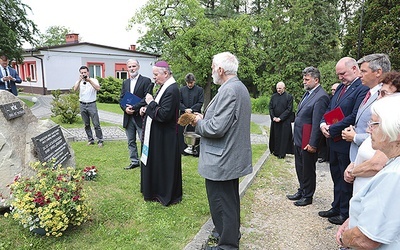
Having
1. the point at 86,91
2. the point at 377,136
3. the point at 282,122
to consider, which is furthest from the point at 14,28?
the point at 377,136

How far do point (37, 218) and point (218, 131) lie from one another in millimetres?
2139

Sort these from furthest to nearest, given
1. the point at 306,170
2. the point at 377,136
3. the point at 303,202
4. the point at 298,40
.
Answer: the point at 298,40 < the point at 303,202 < the point at 306,170 < the point at 377,136

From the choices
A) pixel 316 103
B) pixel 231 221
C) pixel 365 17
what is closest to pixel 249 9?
pixel 365 17

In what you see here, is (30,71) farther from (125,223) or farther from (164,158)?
(125,223)

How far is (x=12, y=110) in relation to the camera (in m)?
4.22

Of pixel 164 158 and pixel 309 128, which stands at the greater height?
pixel 309 128

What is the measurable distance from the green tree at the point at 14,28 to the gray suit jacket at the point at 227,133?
55.4 feet

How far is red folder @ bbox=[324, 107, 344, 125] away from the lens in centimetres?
383

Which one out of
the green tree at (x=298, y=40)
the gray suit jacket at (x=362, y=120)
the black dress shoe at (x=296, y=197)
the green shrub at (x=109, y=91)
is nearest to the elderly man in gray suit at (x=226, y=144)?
the gray suit jacket at (x=362, y=120)

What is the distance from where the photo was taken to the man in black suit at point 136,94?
5.54m

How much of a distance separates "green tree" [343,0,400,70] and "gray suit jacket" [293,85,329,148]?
1029 centimetres

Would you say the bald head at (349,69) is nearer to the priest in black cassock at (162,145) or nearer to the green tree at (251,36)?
the priest in black cassock at (162,145)

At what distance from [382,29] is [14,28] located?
1940 cm

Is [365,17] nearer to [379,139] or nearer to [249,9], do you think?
[379,139]
